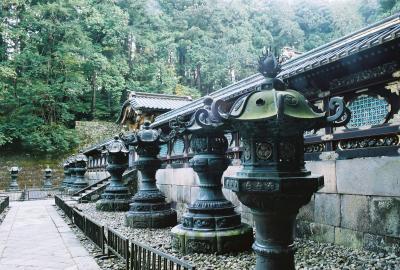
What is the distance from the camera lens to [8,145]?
30141mm

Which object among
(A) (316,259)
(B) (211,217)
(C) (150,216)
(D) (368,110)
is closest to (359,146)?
(D) (368,110)

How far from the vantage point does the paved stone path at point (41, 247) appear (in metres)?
6.36

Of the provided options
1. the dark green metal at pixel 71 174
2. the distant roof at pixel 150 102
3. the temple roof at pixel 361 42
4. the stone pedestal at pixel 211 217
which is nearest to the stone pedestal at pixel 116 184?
the distant roof at pixel 150 102

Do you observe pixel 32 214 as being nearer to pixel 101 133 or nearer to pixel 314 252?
pixel 314 252

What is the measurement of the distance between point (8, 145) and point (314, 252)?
30.4 m

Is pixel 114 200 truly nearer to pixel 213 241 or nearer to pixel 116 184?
pixel 116 184

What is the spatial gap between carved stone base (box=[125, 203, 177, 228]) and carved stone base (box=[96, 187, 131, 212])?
3853mm

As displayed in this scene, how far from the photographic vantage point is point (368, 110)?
674 cm

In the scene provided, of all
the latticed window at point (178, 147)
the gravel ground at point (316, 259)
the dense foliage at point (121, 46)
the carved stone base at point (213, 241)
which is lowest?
the gravel ground at point (316, 259)

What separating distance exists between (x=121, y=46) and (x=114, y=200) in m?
25.3

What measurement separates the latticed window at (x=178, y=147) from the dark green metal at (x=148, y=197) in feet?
9.89

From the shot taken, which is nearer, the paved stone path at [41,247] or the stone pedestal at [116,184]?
the paved stone path at [41,247]

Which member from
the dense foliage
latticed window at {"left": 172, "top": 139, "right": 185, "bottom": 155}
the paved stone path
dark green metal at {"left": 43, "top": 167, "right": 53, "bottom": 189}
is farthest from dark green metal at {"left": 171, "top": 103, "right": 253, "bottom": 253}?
the dense foliage

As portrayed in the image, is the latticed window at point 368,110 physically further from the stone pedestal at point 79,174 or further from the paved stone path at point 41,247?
the stone pedestal at point 79,174
